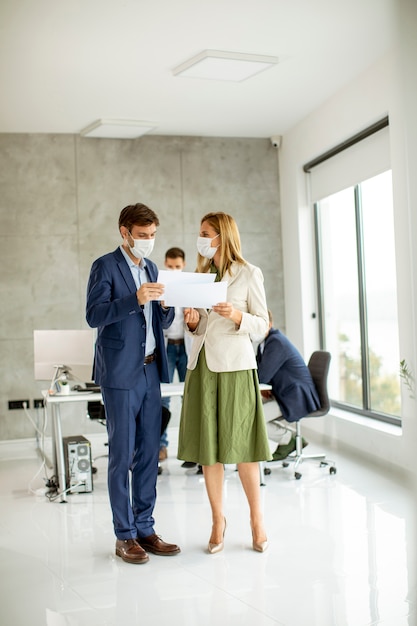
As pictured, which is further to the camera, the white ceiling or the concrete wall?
the concrete wall

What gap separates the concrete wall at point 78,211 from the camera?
7273 millimetres

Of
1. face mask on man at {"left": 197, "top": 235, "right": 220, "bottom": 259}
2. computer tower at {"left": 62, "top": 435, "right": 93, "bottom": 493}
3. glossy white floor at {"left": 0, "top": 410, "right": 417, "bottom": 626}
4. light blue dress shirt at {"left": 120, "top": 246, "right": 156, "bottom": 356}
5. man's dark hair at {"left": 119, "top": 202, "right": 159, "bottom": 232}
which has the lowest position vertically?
glossy white floor at {"left": 0, "top": 410, "right": 417, "bottom": 626}

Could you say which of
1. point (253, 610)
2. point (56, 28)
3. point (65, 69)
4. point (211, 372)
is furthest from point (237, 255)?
point (65, 69)

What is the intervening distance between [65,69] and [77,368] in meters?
2.32

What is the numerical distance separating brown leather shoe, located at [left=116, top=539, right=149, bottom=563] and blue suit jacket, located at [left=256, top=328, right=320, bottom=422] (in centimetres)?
209

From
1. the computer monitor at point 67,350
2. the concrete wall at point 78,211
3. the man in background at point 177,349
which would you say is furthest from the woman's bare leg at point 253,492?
the concrete wall at point 78,211

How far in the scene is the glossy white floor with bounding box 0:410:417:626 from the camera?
3.10 m

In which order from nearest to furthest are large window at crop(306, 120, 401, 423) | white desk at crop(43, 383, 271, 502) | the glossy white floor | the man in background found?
the glossy white floor, white desk at crop(43, 383, 271, 502), large window at crop(306, 120, 401, 423), the man in background


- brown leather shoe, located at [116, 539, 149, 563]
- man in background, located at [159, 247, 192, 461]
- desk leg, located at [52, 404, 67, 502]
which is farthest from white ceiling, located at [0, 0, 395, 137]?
brown leather shoe, located at [116, 539, 149, 563]

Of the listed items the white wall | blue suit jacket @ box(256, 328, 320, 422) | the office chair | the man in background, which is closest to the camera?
the white wall

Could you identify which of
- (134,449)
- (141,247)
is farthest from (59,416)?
(141,247)

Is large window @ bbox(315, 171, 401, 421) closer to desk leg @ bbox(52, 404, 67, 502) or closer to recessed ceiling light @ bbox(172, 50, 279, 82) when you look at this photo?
recessed ceiling light @ bbox(172, 50, 279, 82)

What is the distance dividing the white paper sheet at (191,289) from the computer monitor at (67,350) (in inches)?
66.1

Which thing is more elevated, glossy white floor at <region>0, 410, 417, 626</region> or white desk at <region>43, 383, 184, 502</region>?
white desk at <region>43, 383, 184, 502</region>
